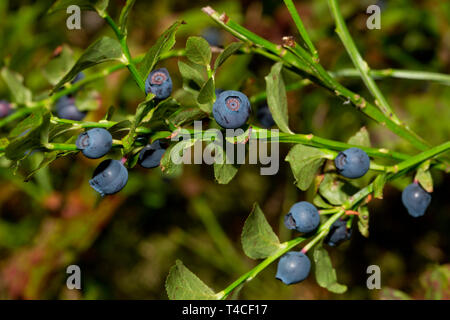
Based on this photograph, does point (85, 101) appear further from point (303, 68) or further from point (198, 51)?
point (303, 68)

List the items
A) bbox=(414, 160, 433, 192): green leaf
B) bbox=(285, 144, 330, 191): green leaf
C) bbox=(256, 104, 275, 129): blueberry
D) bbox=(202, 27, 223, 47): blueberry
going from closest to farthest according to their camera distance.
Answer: bbox=(285, 144, 330, 191): green leaf
bbox=(414, 160, 433, 192): green leaf
bbox=(256, 104, 275, 129): blueberry
bbox=(202, 27, 223, 47): blueberry

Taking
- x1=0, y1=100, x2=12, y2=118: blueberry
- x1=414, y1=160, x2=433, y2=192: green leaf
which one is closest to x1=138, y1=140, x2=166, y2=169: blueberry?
x1=414, y1=160, x2=433, y2=192: green leaf

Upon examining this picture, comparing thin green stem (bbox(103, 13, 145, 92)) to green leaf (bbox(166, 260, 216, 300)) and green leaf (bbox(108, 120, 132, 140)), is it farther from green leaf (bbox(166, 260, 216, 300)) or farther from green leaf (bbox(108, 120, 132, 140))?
green leaf (bbox(166, 260, 216, 300))

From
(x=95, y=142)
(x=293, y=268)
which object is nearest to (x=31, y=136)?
(x=95, y=142)

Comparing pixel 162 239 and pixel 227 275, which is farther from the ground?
pixel 162 239

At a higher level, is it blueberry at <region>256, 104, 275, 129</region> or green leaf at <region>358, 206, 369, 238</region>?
blueberry at <region>256, 104, 275, 129</region>

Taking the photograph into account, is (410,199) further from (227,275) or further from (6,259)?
(6,259)
